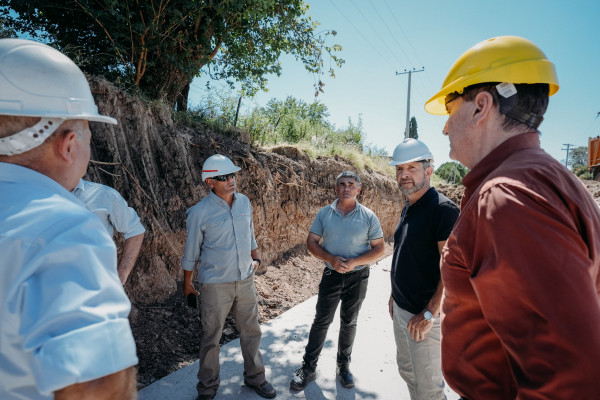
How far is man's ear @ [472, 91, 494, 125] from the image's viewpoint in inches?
46.0

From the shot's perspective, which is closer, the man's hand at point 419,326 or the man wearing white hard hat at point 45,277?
the man wearing white hard hat at point 45,277

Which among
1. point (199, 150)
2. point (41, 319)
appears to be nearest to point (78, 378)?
point (41, 319)

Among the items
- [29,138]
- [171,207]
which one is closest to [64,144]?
[29,138]

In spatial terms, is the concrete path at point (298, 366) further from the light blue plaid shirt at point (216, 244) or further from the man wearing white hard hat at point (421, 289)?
the light blue plaid shirt at point (216, 244)

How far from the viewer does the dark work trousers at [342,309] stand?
3.46 metres

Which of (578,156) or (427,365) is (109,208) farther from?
(578,156)

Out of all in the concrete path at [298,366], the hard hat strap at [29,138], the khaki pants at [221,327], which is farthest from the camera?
the concrete path at [298,366]

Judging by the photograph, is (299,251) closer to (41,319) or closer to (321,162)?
(321,162)

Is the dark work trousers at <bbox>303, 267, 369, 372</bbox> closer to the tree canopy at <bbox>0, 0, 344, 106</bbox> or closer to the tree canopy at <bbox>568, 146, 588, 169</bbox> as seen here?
the tree canopy at <bbox>0, 0, 344, 106</bbox>

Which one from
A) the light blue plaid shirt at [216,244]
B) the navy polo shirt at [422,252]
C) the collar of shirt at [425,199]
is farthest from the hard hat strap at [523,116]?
the light blue plaid shirt at [216,244]

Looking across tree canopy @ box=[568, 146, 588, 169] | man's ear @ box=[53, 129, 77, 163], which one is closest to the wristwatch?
man's ear @ box=[53, 129, 77, 163]

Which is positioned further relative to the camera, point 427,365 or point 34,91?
point 427,365

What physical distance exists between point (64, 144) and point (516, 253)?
1.40 metres

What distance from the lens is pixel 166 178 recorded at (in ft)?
17.7
